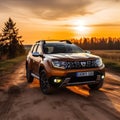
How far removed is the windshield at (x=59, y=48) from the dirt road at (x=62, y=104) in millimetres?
1453

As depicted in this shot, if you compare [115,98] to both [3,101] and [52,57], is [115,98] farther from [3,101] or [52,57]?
[3,101]

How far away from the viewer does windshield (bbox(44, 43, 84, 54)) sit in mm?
10758

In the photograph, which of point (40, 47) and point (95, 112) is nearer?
point (95, 112)

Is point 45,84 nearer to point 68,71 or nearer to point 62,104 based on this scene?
point 68,71

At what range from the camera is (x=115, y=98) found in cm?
888

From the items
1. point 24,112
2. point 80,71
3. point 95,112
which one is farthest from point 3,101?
point 95,112

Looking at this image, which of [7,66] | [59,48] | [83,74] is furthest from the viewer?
[7,66]

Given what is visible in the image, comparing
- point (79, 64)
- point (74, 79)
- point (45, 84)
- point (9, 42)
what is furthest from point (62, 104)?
point (9, 42)

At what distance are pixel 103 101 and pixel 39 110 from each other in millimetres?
2049

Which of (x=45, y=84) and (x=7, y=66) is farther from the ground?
(x=45, y=84)

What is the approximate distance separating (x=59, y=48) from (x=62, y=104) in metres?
3.28

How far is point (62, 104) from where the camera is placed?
8.14 metres

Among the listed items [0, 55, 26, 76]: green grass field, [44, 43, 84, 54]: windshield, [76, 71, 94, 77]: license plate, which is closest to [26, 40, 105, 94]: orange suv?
[76, 71, 94, 77]: license plate

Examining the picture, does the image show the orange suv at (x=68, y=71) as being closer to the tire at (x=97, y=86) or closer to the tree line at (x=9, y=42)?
the tire at (x=97, y=86)
